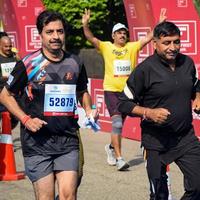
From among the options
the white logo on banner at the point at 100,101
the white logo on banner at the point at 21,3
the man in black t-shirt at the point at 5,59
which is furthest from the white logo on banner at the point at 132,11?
the white logo on banner at the point at 21,3

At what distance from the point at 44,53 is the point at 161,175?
4.84 ft

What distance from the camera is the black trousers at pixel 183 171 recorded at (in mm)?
6078

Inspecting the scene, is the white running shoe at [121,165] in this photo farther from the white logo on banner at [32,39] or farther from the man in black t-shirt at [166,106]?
the white logo on banner at [32,39]

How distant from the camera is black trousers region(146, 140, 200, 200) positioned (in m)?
6.08

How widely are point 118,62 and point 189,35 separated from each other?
1895 mm

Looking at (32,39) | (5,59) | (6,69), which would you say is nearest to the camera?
(6,69)

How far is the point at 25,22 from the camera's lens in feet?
55.5

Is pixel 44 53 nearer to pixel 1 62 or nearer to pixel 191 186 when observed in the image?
pixel 191 186

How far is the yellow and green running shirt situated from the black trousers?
160 inches

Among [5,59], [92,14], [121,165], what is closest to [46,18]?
[121,165]

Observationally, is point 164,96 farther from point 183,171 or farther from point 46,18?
point 46,18

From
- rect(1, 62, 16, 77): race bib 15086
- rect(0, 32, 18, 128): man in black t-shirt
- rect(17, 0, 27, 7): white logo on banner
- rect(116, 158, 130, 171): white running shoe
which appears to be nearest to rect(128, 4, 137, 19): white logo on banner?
rect(0, 32, 18, 128): man in black t-shirt

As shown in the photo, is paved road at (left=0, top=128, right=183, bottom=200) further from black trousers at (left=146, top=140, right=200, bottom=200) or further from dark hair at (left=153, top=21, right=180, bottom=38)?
dark hair at (left=153, top=21, right=180, bottom=38)

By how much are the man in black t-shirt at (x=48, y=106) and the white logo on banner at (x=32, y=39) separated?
10752 millimetres
